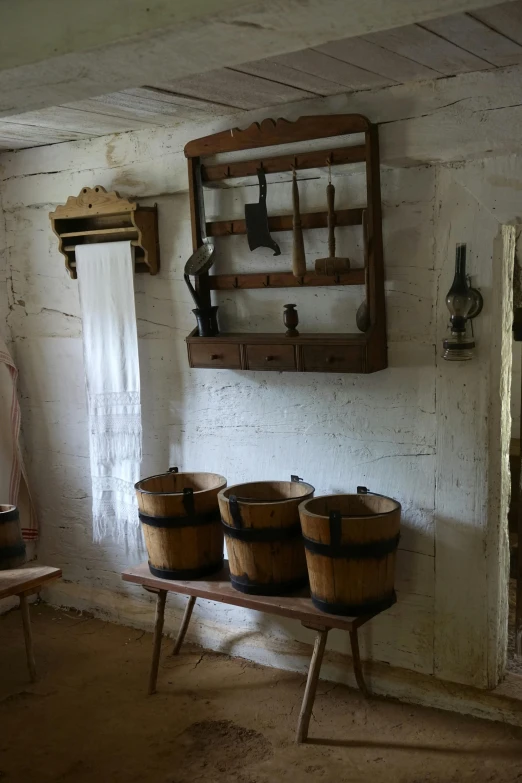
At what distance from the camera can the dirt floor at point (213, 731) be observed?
9.20 ft

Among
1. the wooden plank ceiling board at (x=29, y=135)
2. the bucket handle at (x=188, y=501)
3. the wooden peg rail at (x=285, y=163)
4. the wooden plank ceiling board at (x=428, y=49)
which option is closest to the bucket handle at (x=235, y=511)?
the bucket handle at (x=188, y=501)

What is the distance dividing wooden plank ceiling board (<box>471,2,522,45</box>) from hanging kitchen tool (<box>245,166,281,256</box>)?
1.19 meters

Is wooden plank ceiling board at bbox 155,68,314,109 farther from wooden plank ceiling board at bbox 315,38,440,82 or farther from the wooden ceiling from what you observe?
wooden plank ceiling board at bbox 315,38,440,82

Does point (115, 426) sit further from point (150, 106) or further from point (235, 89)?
point (235, 89)

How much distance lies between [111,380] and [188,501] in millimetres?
1004

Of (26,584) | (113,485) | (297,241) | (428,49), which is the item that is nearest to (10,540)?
(26,584)

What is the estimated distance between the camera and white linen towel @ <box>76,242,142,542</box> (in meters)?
3.75

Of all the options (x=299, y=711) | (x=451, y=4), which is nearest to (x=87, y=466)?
(x=299, y=711)

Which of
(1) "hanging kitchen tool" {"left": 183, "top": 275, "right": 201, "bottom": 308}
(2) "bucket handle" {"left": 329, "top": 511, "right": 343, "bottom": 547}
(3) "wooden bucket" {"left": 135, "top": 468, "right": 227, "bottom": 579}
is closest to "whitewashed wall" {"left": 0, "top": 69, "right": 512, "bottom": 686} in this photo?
(1) "hanging kitchen tool" {"left": 183, "top": 275, "right": 201, "bottom": 308}

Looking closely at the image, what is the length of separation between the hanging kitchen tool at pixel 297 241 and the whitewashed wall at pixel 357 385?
133 mm

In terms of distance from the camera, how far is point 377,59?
2553 millimetres

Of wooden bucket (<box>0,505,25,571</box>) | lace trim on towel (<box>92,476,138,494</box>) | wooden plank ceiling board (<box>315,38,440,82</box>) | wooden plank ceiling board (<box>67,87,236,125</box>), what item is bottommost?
wooden bucket (<box>0,505,25,571</box>)

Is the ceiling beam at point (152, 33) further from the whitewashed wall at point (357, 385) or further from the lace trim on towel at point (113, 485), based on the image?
the lace trim on towel at point (113, 485)

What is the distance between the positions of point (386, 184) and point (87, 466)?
7.21 ft
